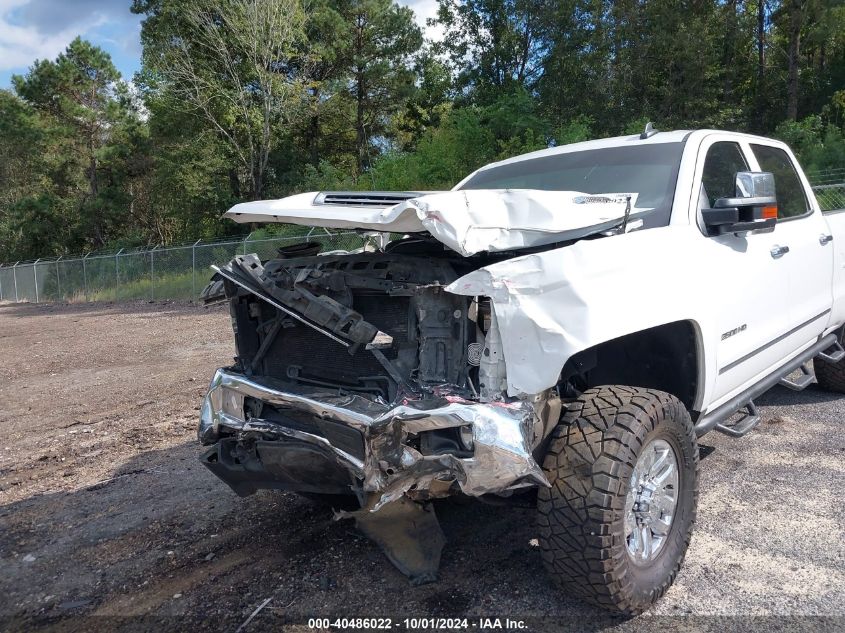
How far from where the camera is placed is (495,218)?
279cm

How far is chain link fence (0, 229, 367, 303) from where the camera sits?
1742cm

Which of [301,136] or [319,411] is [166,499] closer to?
[319,411]

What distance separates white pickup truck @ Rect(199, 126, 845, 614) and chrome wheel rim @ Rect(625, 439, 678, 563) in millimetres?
10

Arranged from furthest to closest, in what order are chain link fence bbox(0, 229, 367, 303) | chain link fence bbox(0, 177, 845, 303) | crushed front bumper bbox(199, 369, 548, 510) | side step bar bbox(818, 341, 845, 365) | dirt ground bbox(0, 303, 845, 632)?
chain link fence bbox(0, 229, 367, 303), chain link fence bbox(0, 177, 845, 303), side step bar bbox(818, 341, 845, 365), dirt ground bbox(0, 303, 845, 632), crushed front bumper bbox(199, 369, 548, 510)

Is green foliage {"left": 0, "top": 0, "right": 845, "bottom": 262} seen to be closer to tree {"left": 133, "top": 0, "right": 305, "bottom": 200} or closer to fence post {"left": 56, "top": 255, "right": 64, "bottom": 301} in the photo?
tree {"left": 133, "top": 0, "right": 305, "bottom": 200}

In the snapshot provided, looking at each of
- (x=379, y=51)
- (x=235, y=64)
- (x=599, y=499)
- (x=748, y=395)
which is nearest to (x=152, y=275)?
(x=235, y=64)

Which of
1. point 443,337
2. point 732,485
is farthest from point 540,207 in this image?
point 732,485

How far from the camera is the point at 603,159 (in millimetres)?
4121

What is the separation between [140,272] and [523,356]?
21.7 metres

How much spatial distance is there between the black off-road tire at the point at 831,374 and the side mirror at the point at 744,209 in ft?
8.89

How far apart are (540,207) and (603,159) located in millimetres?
1502

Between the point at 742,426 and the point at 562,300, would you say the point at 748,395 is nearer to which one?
the point at 742,426

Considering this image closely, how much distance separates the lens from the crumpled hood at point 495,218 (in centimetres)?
266

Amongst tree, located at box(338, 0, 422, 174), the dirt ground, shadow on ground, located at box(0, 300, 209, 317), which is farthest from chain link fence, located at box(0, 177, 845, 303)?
tree, located at box(338, 0, 422, 174)
